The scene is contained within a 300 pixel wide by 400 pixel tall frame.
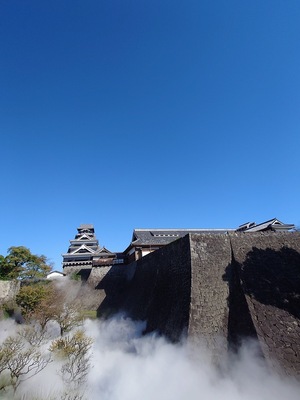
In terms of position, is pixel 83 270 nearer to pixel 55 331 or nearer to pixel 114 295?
pixel 114 295

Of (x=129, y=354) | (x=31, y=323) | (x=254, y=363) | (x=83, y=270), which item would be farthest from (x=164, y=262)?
(x=83, y=270)

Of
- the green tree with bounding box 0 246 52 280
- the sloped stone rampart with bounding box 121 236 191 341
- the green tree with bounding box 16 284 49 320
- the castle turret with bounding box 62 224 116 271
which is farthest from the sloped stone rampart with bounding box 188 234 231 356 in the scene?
the green tree with bounding box 0 246 52 280

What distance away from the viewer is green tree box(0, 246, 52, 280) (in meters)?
20.5

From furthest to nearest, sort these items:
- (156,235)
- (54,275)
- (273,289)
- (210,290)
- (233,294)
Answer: (54,275) < (156,235) < (210,290) < (233,294) < (273,289)

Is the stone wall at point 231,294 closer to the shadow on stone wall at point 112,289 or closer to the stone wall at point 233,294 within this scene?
the stone wall at point 233,294

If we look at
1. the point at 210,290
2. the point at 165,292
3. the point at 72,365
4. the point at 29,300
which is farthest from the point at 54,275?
the point at 210,290

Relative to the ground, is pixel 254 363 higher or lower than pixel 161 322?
lower

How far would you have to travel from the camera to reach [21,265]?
21.3m

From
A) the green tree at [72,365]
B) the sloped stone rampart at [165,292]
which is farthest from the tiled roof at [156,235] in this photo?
the green tree at [72,365]

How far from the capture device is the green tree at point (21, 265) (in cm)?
2054

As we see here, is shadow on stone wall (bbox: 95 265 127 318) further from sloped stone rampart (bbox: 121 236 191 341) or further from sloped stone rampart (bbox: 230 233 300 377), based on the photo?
sloped stone rampart (bbox: 230 233 300 377)

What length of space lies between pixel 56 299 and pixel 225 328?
46.6ft

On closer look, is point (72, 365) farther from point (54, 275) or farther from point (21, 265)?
point (54, 275)

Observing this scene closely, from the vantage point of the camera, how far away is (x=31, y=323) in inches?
593
